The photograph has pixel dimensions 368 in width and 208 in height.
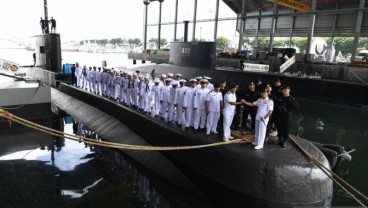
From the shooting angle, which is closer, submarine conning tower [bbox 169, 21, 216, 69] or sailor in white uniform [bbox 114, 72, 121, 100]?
sailor in white uniform [bbox 114, 72, 121, 100]

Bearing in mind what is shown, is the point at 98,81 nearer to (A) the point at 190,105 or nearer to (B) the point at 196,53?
(B) the point at 196,53

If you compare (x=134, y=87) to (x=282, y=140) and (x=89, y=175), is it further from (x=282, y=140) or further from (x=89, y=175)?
(x=282, y=140)

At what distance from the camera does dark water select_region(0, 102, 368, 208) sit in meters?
6.45

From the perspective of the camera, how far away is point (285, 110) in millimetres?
6125

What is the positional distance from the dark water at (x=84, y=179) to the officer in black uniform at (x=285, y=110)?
7.07 feet

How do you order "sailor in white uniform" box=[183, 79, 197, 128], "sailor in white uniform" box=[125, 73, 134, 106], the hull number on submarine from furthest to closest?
the hull number on submarine < "sailor in white uniform" box=[125, 73, 134, 106] < "sailor in white uniform" box=[183, 79, 197, 128]

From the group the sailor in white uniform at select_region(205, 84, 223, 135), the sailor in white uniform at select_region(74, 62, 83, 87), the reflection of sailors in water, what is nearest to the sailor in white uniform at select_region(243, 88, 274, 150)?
the sailor in white uniform at select_region(205, 84, 223, 135)

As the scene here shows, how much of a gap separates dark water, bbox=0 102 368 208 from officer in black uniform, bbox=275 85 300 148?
2154 millimetres

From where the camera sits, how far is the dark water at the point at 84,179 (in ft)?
21.1

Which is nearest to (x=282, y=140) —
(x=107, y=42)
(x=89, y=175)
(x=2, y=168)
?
(x=89, y=175)

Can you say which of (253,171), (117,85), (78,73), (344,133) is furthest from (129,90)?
(344,133)

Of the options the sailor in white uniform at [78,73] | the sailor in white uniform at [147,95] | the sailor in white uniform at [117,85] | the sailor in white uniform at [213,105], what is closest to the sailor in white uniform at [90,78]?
the sailor in white uniform at [78,73]

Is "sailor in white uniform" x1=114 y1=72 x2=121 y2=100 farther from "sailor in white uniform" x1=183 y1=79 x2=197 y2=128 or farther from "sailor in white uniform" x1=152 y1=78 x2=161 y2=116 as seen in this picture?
"sailor in white uniform" x1=183 y1=79 x2=197 y2=128

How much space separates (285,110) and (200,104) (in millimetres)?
2267
